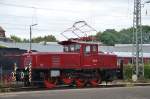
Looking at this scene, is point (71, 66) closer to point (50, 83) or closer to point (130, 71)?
point (50, 83)

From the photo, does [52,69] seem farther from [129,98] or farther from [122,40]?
[122,40]

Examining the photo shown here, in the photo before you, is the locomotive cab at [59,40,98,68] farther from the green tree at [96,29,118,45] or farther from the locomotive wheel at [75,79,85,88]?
the green tree at [96,29,118,45]

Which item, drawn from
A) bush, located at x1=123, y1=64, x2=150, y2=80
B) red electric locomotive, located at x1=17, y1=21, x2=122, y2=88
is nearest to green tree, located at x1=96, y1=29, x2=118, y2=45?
bush, located at x1=123, y1=64, x2=150, y2=80

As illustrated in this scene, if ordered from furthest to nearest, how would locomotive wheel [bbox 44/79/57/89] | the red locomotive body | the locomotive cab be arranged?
1. the locomotive cab
2. the red locomotive body
3. locomotive wheel [bbox 44/79/57/89]

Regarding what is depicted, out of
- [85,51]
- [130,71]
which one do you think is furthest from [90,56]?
[130,71]

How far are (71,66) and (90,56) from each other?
1720mm

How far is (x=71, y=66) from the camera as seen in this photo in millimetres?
32844

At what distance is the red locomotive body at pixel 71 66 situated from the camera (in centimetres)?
3170

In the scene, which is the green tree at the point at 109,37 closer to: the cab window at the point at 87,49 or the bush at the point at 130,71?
the bush at the point at 130,71

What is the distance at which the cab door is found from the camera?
33344 millimetres

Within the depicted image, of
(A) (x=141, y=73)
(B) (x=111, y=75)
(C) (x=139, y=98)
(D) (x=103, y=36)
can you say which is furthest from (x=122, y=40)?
(C) (x=139, y=98)

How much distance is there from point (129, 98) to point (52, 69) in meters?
11.2

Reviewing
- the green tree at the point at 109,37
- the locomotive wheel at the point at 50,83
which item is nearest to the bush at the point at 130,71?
the locomotive wheel at the point at 50,83

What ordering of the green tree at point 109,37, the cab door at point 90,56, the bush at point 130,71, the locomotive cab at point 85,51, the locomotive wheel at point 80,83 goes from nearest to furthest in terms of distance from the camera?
the locomotive wheel at point 80,83, the locomotive cab at point 85,51, the cab door at point 90,56, the bush at point 130,71, the green tree at point 109,37
